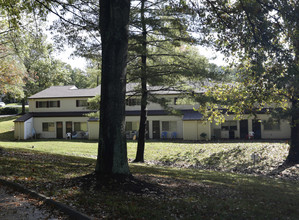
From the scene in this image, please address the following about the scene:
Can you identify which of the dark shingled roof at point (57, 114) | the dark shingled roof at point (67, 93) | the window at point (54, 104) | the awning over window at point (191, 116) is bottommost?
the awning over window at point (191, 116)

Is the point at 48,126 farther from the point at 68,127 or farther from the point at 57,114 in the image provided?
the point at 68,127

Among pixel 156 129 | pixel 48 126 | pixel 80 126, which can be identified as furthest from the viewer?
pixel 48 126

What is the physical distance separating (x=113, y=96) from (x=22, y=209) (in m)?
3.49

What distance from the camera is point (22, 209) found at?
559 cm

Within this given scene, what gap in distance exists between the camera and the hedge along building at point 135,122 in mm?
30719

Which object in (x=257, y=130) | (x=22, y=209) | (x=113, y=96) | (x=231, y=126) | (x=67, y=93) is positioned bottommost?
(x=22, y=209)

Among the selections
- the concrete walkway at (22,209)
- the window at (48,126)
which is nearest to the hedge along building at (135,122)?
the window at (48,126)

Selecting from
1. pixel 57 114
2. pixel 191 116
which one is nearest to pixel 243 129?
pixel 191 116

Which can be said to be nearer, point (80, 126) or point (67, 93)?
point (80, 126)

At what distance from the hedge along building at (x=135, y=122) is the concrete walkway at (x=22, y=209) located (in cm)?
2160

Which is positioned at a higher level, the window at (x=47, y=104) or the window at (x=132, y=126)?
the window at (x=47, y=104)

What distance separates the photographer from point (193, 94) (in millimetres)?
16109

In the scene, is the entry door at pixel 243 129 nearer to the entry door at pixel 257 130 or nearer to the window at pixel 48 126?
the entry door at pixel 257 130

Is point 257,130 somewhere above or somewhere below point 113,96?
below
